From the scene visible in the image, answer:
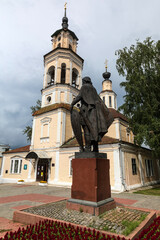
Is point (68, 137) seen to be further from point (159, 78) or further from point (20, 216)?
point (20, 216)

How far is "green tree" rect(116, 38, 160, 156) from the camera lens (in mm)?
13617

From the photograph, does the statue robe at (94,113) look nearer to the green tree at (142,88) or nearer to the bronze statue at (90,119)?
the bronze statue at (90,119)

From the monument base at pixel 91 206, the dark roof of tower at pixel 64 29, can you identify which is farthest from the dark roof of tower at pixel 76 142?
the dark roof of tower at pixel 64 29

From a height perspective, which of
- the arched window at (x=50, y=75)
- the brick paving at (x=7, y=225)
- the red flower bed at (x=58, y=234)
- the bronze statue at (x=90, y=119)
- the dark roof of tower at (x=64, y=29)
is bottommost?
the brick paving at (x=7, y=225)

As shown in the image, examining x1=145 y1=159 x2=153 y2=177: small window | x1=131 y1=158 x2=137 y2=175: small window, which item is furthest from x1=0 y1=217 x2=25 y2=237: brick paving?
x1=145 y1=159 x2=153 y2=177: small window

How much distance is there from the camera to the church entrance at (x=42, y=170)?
1730cm

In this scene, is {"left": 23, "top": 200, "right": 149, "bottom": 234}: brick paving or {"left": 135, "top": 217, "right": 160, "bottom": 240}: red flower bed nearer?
{"left": 135, "top": 217, "right": 160, "bottom": 240}: red flower bed

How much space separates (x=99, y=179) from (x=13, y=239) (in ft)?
8.70

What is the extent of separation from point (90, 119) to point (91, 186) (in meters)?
2.23

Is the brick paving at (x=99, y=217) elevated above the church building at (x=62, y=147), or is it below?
below

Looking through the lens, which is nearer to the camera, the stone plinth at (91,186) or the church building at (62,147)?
the stone plinth at (91,186)

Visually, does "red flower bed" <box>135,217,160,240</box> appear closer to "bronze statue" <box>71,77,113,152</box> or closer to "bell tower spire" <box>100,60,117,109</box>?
"bronze statue" <box>71,77,113,152</box>

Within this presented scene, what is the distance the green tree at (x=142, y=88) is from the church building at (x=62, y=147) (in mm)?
2166

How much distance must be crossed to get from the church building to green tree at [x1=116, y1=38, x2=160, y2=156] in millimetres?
2166
